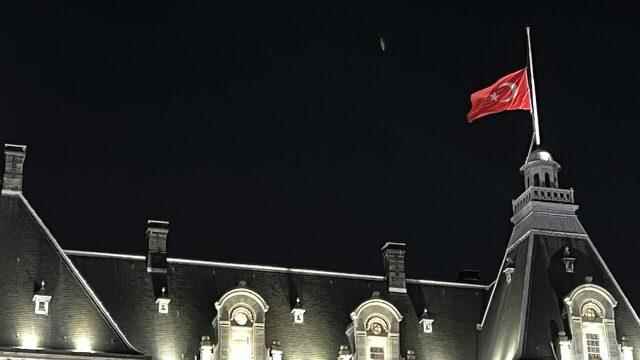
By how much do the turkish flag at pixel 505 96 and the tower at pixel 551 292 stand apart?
3412mm

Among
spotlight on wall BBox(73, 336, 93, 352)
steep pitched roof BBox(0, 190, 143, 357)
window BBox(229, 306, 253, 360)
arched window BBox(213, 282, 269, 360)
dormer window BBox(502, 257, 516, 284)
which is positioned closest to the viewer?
steep pitched roof BBox(0, 190, 143, 357)

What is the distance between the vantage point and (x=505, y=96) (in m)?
86.6

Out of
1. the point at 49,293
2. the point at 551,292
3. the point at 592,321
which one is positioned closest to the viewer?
the point at 49,293

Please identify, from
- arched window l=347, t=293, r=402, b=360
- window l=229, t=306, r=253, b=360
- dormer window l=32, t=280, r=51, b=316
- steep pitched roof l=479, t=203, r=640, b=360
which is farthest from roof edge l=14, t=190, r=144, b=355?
steep pitched roof l=479, t=203, r=640, b=360

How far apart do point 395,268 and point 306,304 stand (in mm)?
6530

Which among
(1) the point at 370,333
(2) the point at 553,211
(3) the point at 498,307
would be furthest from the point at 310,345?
(2) the point at 553,211

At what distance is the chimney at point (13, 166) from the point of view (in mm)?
76250

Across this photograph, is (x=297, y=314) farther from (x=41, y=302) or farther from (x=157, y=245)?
(x=41, y=302)

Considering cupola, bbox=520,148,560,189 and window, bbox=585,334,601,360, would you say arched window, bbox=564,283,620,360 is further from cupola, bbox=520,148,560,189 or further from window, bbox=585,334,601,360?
cupola, bbox=520,148,560,189

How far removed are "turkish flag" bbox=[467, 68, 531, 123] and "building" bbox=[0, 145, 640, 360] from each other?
12.5ft

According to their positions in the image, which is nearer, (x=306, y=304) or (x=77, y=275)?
(x=77, y=275)

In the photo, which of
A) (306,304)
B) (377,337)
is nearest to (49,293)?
(306,304)

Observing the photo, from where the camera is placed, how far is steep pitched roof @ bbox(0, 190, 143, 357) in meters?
70.6

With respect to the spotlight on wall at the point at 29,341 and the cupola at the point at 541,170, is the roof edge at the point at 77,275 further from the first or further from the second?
the cupola at the point at 541,170
